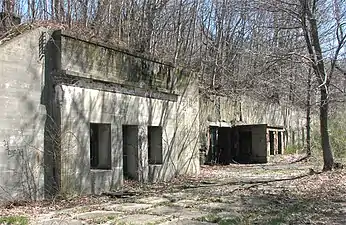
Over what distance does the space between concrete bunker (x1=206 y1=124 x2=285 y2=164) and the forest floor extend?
9384 millimetres

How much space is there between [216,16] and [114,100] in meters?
16.6

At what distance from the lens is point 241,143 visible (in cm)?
2430

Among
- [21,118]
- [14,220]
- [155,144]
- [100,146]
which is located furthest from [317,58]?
[14,220]

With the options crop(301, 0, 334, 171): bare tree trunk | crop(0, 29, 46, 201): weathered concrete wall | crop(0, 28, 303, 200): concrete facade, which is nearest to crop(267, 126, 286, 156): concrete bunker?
crop(301, 0, 334, 171): bare tree trunk

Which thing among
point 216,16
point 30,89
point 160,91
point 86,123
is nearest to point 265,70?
point 160,91

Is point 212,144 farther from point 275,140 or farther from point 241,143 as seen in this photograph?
point 275,140

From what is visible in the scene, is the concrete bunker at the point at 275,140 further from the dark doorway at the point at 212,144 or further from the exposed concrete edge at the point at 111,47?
the exposed concrete edge at the point at 111,47

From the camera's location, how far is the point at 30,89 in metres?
9.73

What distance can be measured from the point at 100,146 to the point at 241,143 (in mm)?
13359

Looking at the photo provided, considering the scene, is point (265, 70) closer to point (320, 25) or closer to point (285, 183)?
point (320, 25)

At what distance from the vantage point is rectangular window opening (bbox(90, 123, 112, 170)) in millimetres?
12000

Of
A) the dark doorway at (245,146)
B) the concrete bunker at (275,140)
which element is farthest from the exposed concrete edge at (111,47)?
the concrete bunker at (275,140)

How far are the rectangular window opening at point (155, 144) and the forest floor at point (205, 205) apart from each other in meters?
1.24

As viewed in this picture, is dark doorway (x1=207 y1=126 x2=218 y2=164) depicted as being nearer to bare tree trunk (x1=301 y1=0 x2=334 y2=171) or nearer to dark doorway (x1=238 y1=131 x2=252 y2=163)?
dark doorway (x1=238 y1=131 x2=252 y2=163)
